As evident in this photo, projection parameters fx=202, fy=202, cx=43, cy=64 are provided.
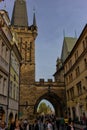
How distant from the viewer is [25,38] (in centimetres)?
4356

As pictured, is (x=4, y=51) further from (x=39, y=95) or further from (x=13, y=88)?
(x=39, y=95)

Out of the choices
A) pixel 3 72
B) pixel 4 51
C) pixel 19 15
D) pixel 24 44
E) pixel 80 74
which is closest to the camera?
pixel 3 72

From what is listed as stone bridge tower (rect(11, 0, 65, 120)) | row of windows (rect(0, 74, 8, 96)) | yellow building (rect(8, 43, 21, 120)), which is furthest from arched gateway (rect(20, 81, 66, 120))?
row of windows (rect(0, 74, 8, 96))

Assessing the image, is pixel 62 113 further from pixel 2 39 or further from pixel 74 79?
pixel 2 39

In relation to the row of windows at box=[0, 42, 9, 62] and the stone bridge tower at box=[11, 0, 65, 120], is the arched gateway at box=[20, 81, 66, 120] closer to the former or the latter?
the stone bridge tower at box=[11, 0, 65, 120]

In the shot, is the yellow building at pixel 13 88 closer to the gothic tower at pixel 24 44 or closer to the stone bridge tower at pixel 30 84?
the stone bridge tower at pixel 30 84

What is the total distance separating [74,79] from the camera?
33.1 metres

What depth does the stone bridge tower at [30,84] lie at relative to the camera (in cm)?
3888

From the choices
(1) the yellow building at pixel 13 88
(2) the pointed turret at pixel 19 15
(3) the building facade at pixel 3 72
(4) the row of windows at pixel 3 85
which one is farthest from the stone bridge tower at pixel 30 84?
(4) the row of windows at pixel 3 85

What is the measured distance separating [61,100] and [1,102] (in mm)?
26133

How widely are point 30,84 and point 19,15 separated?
56.8ft

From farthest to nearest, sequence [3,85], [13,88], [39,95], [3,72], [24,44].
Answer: [24,44]
[39,95]
[13,88]
[3,85]
[3,72]

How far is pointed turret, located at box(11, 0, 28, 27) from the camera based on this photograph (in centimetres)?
4603

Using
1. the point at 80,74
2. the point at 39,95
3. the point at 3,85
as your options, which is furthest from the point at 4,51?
the point at 39,95
